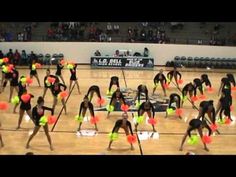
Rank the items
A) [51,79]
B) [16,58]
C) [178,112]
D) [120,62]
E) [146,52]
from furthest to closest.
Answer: [146,52], [120,62], [16,58], [51,79], [178,112]

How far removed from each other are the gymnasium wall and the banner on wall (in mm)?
842

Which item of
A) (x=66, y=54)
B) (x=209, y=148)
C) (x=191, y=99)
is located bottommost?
(x=209, y=148)

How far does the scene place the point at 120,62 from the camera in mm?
27109

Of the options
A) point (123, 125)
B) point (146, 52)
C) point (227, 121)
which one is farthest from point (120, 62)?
point (123, 125)

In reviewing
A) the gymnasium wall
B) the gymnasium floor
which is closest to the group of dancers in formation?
the gymnasium floor

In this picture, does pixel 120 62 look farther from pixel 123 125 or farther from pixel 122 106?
pixel 123 125

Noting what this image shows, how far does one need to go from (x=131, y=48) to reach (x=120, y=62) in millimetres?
1428

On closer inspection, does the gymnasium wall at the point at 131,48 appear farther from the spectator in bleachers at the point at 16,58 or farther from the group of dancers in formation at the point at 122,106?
the group of dancers in formation at the point at 122,106

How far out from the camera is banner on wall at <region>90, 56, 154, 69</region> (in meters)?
27.1

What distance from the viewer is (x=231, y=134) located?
1661 centimetres
